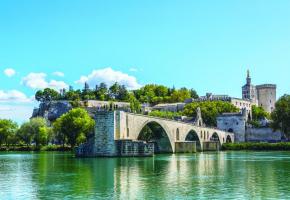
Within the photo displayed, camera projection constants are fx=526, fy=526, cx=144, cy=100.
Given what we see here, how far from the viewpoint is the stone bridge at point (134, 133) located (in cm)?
5719

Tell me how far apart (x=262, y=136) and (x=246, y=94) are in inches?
2313

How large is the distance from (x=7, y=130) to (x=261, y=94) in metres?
98.5

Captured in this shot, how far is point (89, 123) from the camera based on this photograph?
87812 millimetres

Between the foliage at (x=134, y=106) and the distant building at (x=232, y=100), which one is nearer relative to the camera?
the foliage at (x=134, y=106)

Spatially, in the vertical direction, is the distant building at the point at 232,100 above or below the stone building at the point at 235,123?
above

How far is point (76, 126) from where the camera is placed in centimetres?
8669

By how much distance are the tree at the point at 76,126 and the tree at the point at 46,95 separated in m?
79.9

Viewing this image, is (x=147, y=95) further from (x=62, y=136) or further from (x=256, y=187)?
(x=256, y=187)

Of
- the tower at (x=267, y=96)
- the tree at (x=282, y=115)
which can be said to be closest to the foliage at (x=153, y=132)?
the tree at (x=282, y=115)

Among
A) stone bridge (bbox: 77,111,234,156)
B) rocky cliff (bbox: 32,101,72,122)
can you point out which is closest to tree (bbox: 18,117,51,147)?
stone bridge (bbox: 77,111,234,156)

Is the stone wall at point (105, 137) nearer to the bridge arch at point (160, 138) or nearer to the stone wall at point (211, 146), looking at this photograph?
the bridge arch at point (160, 138)

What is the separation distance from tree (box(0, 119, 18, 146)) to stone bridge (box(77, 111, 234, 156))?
108 ft

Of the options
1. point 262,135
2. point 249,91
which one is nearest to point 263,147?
point 262,135

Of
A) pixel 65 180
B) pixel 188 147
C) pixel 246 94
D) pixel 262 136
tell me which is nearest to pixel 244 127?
pixel 262 136
